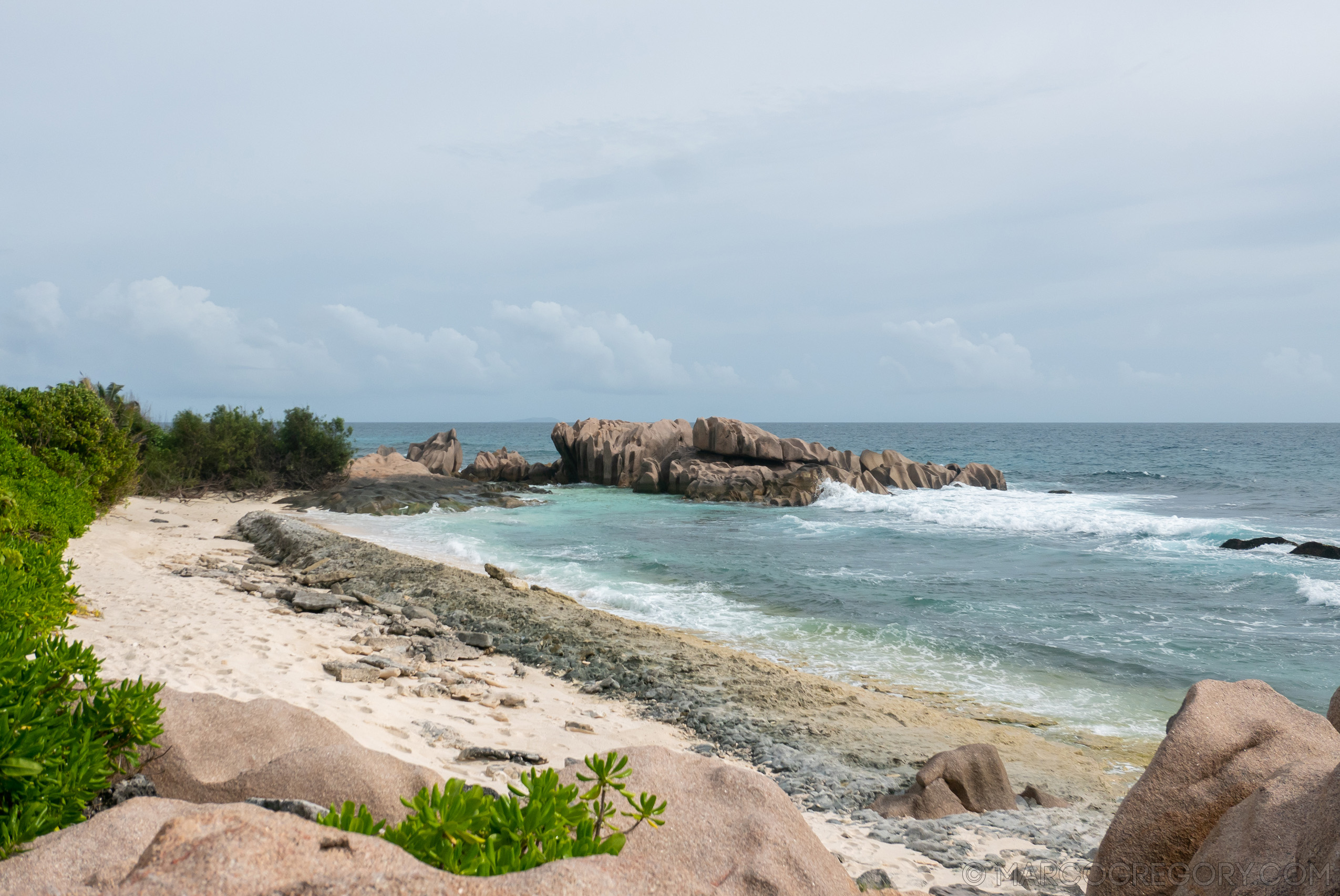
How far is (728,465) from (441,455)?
731 inches

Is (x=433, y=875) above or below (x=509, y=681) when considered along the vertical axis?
above

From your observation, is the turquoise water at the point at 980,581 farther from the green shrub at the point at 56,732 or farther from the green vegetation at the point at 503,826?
the green shrub at the point at 56,732

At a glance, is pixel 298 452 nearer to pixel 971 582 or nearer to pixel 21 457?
pixel 21 457

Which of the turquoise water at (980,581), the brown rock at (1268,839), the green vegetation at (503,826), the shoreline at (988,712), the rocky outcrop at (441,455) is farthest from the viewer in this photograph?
the rocky outcrop at (441,455)

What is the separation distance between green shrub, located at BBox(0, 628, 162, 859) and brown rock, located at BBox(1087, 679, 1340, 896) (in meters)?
4.72

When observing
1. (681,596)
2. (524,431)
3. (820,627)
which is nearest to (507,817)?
(820,627)

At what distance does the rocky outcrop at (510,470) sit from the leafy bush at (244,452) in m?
8.44

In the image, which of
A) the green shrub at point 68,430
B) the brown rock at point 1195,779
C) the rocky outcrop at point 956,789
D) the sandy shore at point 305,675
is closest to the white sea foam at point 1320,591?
the rocky outcrop at point 956,789

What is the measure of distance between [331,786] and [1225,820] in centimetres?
432

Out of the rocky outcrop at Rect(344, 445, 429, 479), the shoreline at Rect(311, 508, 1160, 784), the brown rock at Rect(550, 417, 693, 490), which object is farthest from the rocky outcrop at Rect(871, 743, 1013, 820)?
the brown rock at Rect(550, 417, 693, 490)

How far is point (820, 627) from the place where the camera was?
580 inches

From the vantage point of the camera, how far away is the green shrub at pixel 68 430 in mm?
15492

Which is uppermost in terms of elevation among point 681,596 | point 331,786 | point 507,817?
point 507,817

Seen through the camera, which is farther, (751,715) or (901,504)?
(901,504)
